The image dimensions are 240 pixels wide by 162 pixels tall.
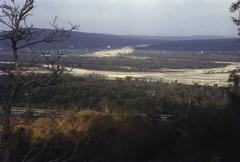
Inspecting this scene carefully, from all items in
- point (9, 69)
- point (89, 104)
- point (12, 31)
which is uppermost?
point (12, 31)

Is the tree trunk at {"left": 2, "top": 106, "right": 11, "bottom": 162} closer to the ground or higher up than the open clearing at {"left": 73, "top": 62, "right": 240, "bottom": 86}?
higher up

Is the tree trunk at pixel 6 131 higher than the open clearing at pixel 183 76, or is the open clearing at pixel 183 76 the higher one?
the tree trunk at pixel 6 131

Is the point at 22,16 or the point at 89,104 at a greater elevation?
the point at 22,16

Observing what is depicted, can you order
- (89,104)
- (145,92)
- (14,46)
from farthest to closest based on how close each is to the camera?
(145,92) → (89,104) → (14,46)

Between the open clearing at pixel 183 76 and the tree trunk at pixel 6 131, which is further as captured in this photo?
the open clearing at pixel 183 76

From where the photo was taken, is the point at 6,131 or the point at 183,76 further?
the point at 183,76

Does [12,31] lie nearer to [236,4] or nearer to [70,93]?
[236,4]

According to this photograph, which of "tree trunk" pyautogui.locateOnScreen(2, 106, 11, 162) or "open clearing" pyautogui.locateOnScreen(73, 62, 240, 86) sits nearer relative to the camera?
"tree trunk" pyautogui.locateOnScreen(2, 106, 11, 162)

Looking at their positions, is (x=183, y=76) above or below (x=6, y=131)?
below

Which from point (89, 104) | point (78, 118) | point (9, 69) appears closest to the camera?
point (9, 69)

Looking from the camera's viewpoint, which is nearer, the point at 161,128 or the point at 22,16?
the point at 22,16

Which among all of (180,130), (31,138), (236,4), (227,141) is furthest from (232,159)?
(31,138)
